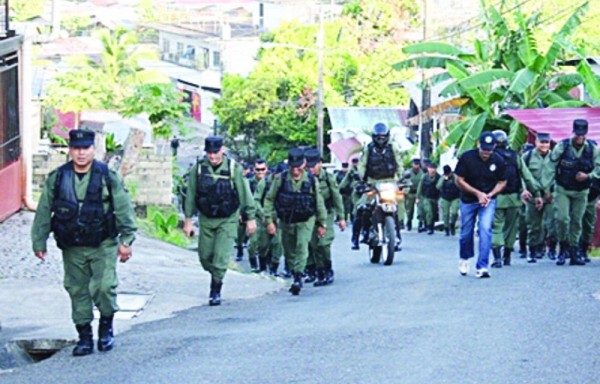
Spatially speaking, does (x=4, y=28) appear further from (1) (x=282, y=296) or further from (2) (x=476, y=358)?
(2) (x=476, y=358)

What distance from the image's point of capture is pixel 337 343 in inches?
423

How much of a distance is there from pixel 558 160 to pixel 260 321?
619 cm

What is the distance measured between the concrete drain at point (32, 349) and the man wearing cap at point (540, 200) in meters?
7.80

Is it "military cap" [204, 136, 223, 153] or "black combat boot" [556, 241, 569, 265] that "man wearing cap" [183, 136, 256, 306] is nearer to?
"military cap" [204, 136, 223, 153]

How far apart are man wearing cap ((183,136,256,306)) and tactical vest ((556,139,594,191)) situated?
17.1 ft

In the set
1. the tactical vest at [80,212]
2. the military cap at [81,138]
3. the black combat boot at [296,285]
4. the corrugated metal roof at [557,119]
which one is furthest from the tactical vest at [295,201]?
the corrugated metal roof at [557,119]

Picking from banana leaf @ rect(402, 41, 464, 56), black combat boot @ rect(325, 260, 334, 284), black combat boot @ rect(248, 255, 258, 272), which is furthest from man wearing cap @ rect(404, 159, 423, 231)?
black combat boot @ rect(325, 260, 334, 284)

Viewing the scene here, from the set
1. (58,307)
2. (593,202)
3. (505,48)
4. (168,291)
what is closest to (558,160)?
(593,202)

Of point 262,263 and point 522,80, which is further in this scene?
point 522,80

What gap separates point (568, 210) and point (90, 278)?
8.52 metres

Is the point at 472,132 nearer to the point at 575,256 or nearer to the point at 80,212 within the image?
the point at 575,256

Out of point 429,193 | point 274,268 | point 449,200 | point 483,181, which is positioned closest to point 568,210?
point 483,181

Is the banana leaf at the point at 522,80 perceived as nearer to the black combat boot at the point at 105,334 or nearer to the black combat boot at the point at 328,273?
the black combat boot at the point at 328,273

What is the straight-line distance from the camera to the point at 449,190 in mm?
30875
